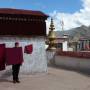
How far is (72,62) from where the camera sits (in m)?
22.1

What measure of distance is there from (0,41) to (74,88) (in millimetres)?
4749

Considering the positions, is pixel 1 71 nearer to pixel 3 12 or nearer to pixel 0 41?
pixel 0 41

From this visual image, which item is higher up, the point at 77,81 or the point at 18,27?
the point at 18,27

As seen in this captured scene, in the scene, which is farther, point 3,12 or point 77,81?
point 3,12

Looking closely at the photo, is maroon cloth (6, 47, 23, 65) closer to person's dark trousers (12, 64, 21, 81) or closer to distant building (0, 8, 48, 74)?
person's dark trousers (12, 64, 21, 81)

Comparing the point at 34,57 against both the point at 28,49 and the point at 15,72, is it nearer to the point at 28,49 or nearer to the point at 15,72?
the point at 28,49

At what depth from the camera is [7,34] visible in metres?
16.8

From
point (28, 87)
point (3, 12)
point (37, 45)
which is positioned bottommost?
point (28, 87)

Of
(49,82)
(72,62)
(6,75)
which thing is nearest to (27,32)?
(6,75)

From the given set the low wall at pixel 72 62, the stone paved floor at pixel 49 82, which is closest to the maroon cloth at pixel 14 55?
the stone paved floor at pixel 49 82

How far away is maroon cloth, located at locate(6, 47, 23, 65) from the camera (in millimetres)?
15492

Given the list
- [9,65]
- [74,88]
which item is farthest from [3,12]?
[74,88]

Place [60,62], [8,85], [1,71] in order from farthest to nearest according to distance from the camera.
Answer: [60,62] → [1,71] → [8,85]

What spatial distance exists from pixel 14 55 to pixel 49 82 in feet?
6.32
